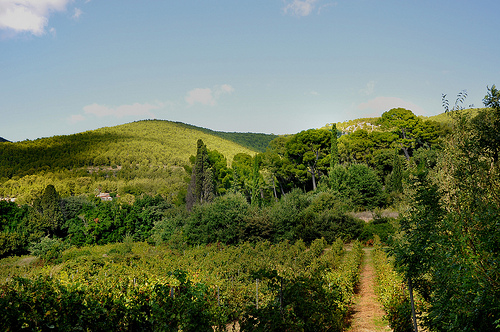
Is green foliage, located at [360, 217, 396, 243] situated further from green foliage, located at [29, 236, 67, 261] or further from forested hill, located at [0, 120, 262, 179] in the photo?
forested hill, located at [0, 120, 262, 179]

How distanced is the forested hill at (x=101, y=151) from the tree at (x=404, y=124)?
127 ft

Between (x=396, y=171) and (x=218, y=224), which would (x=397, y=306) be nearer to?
(x=218, y=224)

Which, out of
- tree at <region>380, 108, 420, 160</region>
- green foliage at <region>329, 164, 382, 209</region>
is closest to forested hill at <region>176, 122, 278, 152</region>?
tree at <region>380, 108, 420, 160</region>

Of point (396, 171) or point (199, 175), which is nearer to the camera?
point (396, 171)

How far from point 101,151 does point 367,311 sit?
249 feet

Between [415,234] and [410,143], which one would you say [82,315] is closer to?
[415,234]

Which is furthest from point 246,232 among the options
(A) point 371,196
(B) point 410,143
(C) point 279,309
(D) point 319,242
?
(B) point 410,143

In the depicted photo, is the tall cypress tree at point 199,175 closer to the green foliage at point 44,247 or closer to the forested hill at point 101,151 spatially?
the green foliage at point 44,247

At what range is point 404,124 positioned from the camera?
4194 cm

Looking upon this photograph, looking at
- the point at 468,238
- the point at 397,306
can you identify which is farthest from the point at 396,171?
the point at 468,238

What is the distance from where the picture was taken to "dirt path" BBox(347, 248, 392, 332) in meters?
9.30

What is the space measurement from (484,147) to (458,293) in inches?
79.5

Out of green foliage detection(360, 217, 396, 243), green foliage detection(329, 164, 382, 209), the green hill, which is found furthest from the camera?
the green hill

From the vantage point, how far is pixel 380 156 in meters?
39.8
